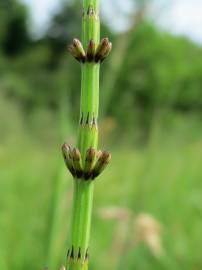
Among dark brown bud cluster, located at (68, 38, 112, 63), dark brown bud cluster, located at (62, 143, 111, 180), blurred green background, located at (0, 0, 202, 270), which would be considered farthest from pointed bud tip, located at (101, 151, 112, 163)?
blurred green background, located at (0, 0, 202, 270)

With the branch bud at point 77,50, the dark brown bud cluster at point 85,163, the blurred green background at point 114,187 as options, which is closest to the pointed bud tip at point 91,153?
the dark brown bud cluster at point 85,163

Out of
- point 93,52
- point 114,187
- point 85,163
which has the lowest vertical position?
point 85,163

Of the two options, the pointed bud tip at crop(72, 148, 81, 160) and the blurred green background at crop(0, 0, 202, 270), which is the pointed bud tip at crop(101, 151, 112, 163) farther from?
the blurred green background at crop(0, 0, 202, 270)

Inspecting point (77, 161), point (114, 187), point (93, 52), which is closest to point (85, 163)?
point (77, 161)

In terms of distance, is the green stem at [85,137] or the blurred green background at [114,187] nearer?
the green stem at [85,137]

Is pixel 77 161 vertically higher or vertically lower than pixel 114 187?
lower

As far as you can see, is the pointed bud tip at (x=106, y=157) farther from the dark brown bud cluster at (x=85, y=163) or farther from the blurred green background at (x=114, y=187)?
the blurred green background at (x=114, y=187)

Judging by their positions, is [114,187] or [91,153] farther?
[114,187]

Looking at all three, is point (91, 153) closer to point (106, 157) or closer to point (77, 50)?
point (106, 157)
